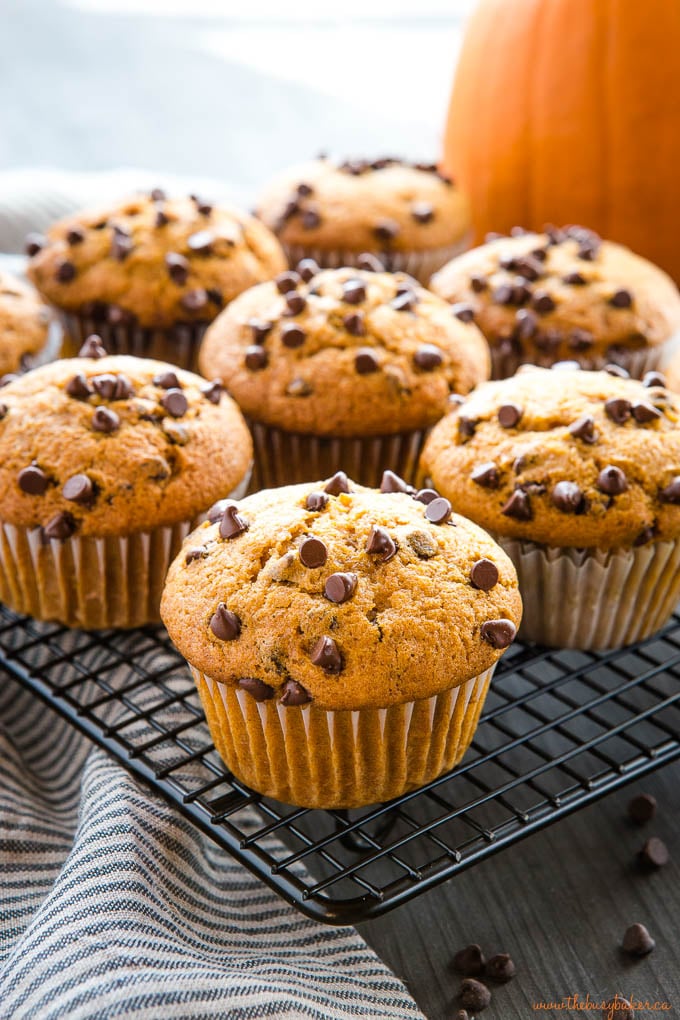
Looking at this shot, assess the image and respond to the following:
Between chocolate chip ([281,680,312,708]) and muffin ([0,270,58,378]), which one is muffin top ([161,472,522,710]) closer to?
chocolate chip ([281,680,312,708])

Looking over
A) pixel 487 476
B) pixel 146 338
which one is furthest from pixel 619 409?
pixel 146 338

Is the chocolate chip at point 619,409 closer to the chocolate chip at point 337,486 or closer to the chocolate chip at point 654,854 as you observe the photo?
the chocolate chip at point 337,486

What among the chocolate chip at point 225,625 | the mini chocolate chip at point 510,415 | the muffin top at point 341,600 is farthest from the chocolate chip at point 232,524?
the mini chocolate chip at point 510,415

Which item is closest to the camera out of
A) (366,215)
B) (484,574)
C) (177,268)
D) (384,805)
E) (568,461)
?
(484,574)

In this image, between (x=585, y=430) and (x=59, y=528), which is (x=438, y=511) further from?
(x=59, y=528)

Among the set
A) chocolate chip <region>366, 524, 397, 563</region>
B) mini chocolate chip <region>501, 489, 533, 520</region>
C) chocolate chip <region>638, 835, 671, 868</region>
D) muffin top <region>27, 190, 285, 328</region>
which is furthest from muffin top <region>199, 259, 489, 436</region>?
chocolate chip <region>638, 835, 671, 868</region>

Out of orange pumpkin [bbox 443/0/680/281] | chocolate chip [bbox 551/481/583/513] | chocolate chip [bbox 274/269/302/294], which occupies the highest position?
orange pumpkin [bbox 443/0/680/281]
